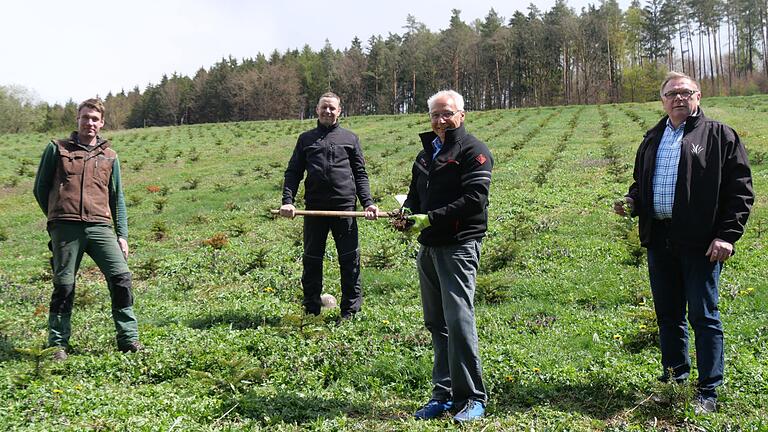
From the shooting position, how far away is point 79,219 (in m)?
5.53

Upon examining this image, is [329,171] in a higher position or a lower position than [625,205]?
higher

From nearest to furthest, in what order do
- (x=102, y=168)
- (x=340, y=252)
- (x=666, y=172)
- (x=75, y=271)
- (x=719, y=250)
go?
(x=719, y=250)
(x=666, y=172)
(x=75, y=271)
(x=102, y=168)
(x=340, y=252)

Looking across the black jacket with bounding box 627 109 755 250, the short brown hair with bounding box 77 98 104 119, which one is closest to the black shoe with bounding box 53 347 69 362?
the short brown hair with bounding box 77 98 104 119

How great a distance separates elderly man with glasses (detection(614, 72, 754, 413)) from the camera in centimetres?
405

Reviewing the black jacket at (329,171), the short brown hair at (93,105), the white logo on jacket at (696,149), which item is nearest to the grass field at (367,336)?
the black jacket at (329,171)

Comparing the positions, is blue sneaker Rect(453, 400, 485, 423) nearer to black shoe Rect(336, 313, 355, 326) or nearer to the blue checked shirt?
the blue checked shirt

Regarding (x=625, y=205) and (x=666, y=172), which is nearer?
(x=666, y=172)

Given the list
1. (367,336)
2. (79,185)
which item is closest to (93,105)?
(79,185)

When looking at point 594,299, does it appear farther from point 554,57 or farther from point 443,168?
point 554,57

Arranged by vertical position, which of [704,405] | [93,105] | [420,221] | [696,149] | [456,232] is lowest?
[704,405]

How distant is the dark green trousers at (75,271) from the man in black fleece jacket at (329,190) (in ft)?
6.33

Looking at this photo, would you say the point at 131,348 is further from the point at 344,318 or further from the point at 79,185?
the point at 344,318

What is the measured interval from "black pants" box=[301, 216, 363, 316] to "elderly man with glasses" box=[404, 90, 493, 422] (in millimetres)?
2499

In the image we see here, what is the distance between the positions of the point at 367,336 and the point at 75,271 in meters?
3.00
